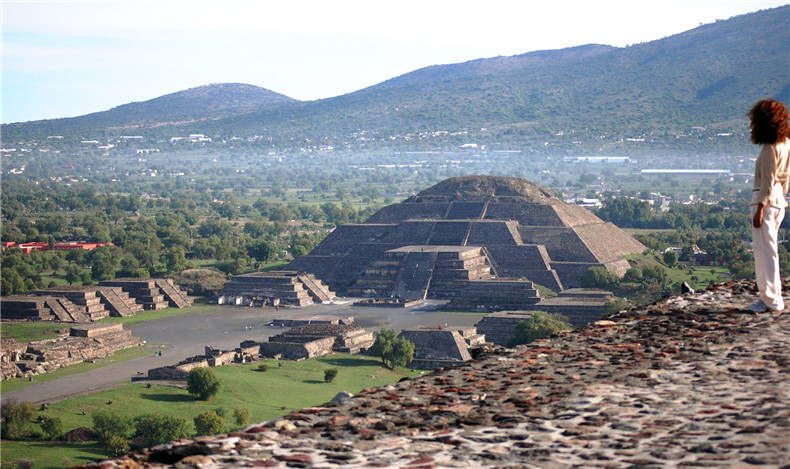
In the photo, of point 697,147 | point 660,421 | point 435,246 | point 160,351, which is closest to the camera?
point 660,421

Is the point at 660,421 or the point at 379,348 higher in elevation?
the point at 660,421

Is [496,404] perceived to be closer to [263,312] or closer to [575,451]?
[575,451]

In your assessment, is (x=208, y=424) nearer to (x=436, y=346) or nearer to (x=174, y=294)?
(x=436, y=346)

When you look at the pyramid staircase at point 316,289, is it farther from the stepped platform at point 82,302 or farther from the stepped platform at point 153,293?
the stepped platform at point 82,302

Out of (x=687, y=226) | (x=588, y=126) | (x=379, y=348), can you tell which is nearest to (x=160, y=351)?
(x=379, y=348)

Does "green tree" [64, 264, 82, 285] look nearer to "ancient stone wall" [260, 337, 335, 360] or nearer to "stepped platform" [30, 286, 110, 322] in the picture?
"stepped platform" [30, 286, 110, 322]

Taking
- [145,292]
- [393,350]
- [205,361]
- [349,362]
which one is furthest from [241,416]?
[145,292]

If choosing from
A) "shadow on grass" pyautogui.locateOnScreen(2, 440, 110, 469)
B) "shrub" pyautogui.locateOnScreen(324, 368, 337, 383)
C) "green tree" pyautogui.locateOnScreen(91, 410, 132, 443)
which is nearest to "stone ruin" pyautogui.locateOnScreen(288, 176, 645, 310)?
"shrub" pyautogui.locateOnScreen(324, 368, 337, 383)

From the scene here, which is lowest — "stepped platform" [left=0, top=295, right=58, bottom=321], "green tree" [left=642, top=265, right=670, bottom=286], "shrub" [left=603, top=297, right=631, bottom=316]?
"green tree" [left=642, top=265, right=670, bottom=286]
